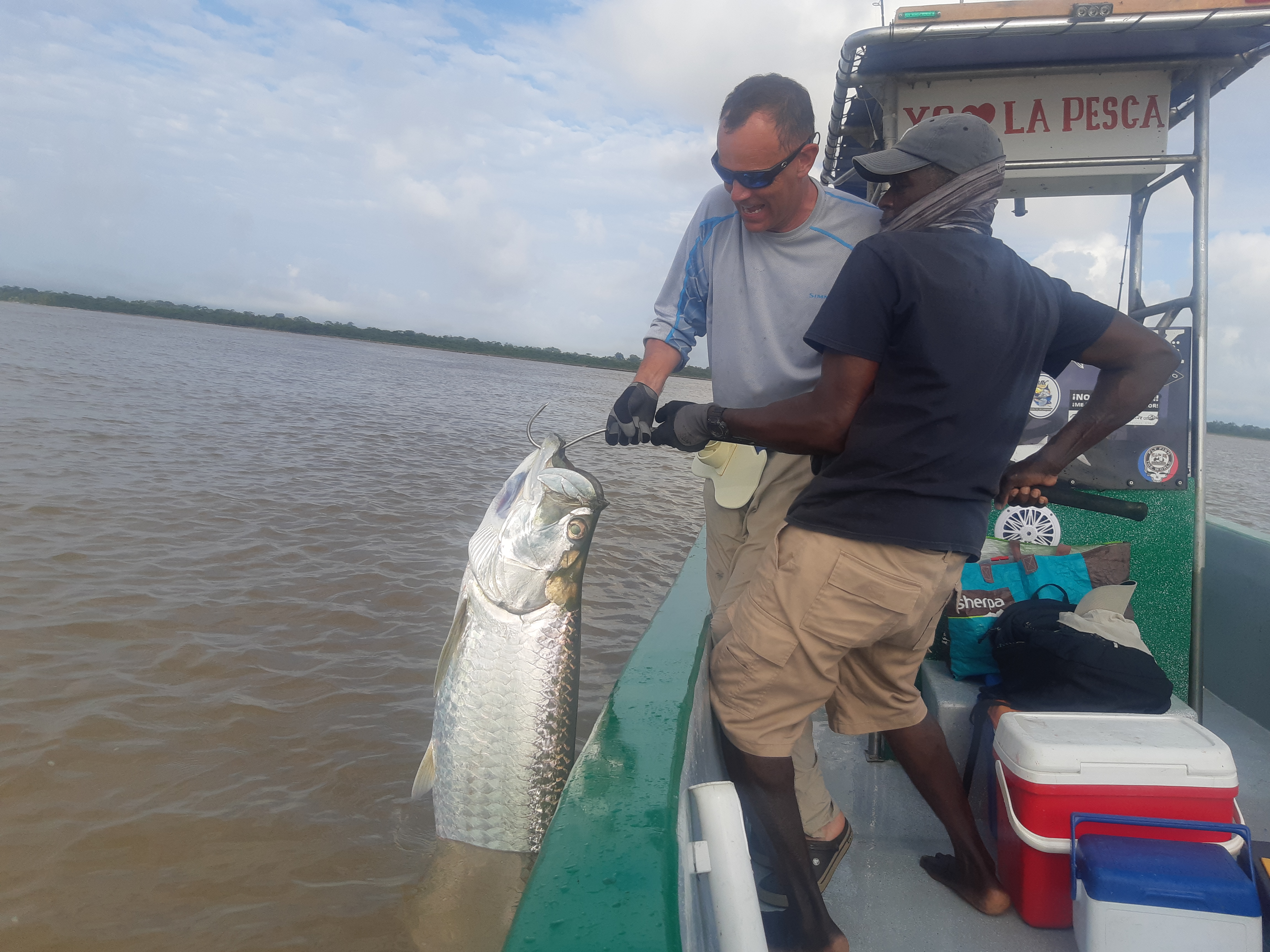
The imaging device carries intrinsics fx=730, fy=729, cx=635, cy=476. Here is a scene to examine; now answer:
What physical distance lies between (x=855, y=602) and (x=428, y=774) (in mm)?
1303

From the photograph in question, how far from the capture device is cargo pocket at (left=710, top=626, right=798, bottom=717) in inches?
71.3

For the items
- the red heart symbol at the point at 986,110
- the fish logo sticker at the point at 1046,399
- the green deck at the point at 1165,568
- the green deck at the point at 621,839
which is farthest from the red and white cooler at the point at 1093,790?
the red heart symbol at the point at 986,110

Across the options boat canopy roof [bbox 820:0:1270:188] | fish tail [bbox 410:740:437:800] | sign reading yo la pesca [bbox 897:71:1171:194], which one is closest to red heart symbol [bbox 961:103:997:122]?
sign reading yo la pesca [bbox 897:71:1171:194]

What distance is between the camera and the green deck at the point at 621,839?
3.39ft

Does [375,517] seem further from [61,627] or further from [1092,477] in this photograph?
[1092,477]

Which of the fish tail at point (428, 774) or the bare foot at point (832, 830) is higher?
the fish tail at point (428, 774)

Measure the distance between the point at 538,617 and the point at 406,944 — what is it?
120 centimetres

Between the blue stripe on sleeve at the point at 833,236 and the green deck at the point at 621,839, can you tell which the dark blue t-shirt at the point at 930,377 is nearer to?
the blue stripe on sleeve at the point at 833,236

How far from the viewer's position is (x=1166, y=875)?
5.81 ft

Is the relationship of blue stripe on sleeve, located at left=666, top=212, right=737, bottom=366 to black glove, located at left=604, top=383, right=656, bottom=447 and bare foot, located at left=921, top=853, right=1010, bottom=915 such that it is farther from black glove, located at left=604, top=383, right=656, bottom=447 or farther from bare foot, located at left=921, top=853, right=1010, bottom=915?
bare foot, located at left=921, top=853, right=1010, bottom=915

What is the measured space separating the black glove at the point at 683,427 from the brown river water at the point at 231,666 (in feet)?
4.46

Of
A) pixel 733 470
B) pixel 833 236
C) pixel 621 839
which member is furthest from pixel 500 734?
pixel 833 236

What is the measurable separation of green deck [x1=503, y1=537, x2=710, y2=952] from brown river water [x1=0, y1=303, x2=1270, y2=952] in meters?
0.71

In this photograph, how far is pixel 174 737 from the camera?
3.25 meters
